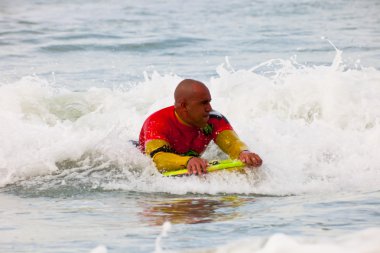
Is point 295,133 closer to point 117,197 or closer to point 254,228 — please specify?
point 117,197

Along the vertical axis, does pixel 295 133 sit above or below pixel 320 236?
above

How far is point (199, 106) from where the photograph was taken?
8.38 m

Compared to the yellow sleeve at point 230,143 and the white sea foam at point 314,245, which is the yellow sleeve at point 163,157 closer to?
the yellow sleeve at point 230,143

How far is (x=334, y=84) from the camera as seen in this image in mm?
12742

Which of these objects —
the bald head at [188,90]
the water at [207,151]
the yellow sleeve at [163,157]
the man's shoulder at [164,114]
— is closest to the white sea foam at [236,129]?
the water at [207,151]

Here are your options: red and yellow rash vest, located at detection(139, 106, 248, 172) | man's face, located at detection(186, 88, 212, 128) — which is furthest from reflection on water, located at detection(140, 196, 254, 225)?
man's face, located at detection(186, 88, 212, 128)

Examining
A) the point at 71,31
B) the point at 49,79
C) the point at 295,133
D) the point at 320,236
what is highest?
the point at 71,31

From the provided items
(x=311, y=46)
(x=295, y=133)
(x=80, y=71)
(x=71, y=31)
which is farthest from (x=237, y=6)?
(x=295, y=133)

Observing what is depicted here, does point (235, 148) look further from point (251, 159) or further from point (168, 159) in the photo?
point (168, 159)

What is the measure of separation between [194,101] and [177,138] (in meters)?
0.45

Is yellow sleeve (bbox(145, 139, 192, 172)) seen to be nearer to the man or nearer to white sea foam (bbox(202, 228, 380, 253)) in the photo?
the man

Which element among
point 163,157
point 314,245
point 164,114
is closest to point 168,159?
point 163,157

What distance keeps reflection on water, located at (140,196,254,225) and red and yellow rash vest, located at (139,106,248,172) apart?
1.59ft

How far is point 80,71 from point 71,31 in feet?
18.9
